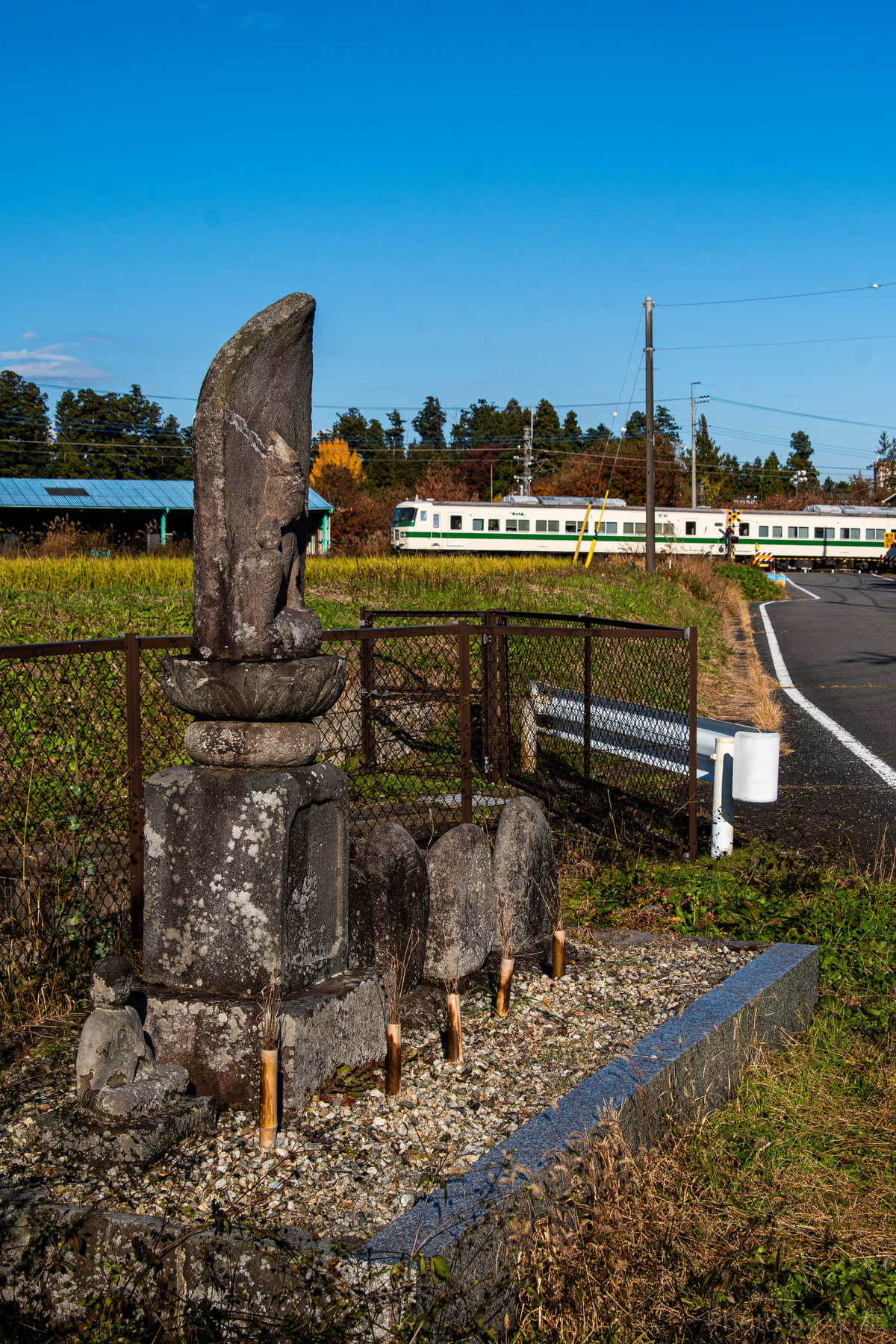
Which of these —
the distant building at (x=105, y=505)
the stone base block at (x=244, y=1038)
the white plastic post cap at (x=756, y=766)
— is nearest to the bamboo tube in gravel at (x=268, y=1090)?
the stone base block at (x=244, y=1038)

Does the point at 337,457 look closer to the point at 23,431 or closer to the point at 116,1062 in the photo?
the point at 23,431

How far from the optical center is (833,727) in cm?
1112

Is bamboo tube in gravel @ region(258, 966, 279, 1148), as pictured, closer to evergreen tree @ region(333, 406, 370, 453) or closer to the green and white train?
the green and white train

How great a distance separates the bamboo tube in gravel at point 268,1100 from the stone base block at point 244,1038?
0.18m

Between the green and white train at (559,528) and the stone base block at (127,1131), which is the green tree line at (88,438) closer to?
the green and white train at (559,528)

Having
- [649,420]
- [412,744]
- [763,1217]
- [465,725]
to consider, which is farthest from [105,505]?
[763,1217]

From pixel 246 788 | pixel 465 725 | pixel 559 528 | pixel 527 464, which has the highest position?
pixel 527 464

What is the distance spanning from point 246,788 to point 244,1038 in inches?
27.7

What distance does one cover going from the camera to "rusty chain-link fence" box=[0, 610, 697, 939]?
555 centimetres

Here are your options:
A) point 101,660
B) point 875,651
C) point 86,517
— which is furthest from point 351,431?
point 101,660

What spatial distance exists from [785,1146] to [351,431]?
99503 millimetres

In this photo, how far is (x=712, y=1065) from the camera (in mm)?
3307

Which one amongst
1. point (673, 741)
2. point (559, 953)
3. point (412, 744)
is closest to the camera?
point (559, 953)

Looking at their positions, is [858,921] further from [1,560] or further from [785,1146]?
[1,560]
